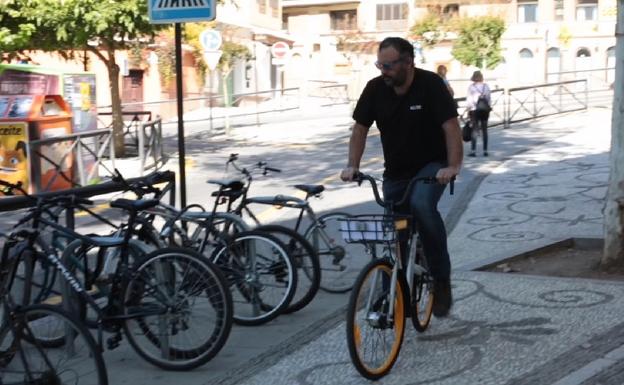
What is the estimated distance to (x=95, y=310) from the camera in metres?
4.73

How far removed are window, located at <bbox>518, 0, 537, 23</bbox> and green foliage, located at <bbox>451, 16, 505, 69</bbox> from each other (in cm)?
826

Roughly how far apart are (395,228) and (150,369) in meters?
1.67

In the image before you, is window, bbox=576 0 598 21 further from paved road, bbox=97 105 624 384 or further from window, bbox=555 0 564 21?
paved road, bbox=97 105 624 384

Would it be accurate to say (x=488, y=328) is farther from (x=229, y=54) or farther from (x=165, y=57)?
(x=229, y=54)

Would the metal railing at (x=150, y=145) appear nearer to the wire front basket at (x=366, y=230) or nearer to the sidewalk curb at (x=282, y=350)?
the sidewalk curb at (x=282, y=350)

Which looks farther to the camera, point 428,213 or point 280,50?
point 280,50

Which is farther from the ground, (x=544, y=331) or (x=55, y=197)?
(x=55, y=197)

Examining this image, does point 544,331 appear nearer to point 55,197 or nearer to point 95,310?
point 95,310

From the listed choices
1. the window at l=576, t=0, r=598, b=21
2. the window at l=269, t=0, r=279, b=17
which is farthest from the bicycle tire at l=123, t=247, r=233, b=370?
the window at l=576, t=0, r=598, b=21

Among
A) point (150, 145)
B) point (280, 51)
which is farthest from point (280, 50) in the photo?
point (150, 145)

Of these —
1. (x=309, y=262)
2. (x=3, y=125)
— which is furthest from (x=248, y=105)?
(x=309, y=262)

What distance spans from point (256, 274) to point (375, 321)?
1544mm

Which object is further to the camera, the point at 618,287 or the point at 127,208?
the point at 618,287

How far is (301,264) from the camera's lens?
6113mm
